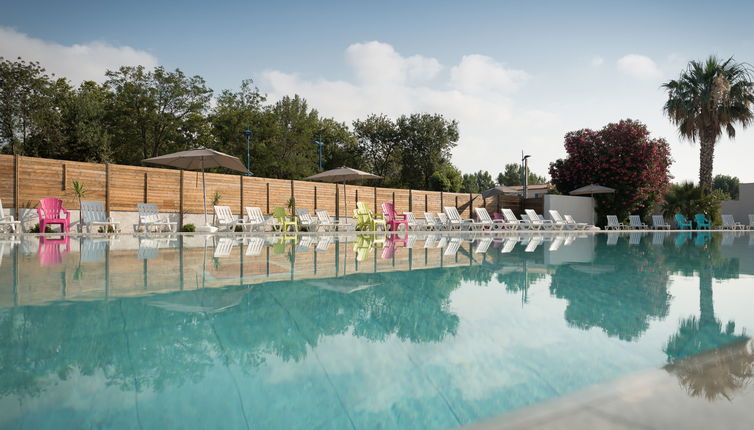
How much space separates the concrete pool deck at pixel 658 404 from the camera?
1169mm

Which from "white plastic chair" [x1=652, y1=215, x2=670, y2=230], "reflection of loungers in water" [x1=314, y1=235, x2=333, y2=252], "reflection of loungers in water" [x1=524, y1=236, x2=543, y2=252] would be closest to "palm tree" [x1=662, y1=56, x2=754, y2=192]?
"white plastic chair" [x1=652, y1=215, x2=670, y2=230]

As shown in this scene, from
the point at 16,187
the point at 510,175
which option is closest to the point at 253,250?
the point at 16,187

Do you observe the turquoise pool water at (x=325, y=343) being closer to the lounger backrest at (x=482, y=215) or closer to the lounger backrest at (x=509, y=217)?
the lounger backrest at (x=509, y=217)

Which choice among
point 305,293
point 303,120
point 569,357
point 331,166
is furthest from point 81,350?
point 331,166

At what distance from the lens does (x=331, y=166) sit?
37.0 meters

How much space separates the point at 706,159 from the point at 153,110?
30.6 meters

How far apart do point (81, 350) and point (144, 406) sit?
29.1 inches

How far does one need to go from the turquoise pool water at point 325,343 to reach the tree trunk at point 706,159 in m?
21.8

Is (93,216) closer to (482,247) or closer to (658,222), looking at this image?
(482,247)

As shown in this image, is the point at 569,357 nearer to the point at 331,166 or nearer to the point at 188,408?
the point at 188,408

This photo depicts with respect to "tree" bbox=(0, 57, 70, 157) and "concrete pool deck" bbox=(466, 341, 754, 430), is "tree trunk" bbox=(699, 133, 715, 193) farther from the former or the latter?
"tree" bbox=(0, 57, 70, 157)

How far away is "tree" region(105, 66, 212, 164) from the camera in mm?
27266

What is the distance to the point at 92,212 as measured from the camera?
42.2 feet

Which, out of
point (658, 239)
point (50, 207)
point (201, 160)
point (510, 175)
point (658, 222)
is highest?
point (510, 175)
